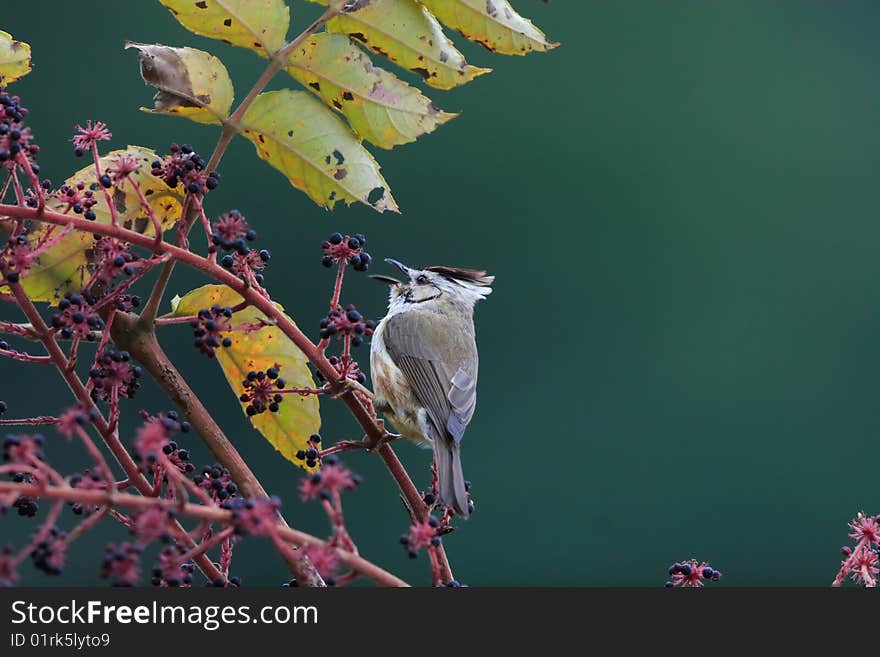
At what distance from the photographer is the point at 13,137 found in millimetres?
1916

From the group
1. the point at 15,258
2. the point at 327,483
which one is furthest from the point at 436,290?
the point at 327,483

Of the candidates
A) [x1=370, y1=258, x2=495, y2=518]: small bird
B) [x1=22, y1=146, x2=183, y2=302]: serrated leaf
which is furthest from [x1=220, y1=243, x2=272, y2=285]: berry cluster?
[x1=370, y1=258, x2=495, y2=518]: small bird

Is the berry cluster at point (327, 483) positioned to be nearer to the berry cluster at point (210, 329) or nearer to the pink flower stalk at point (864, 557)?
the berry cluster at point (210, 329)

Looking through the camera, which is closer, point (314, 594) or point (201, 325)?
point (314, 594)

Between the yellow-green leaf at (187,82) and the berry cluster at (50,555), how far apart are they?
1228 mm

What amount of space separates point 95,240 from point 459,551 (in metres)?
8.79

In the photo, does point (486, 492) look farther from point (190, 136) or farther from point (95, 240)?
point (95, 240)

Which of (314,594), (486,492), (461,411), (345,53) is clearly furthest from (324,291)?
(314,594)

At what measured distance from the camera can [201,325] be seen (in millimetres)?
2059

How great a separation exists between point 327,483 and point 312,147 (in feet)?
3.88

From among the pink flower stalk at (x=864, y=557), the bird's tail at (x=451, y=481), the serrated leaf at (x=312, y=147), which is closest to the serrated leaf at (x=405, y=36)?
the serrated leaf at (x=312, y=147)

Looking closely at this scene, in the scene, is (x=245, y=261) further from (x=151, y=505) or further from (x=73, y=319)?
(x=151, y=505)

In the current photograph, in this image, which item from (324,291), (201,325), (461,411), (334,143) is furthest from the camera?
(324,291)

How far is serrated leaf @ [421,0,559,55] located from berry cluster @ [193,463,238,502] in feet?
Result: 3.27
